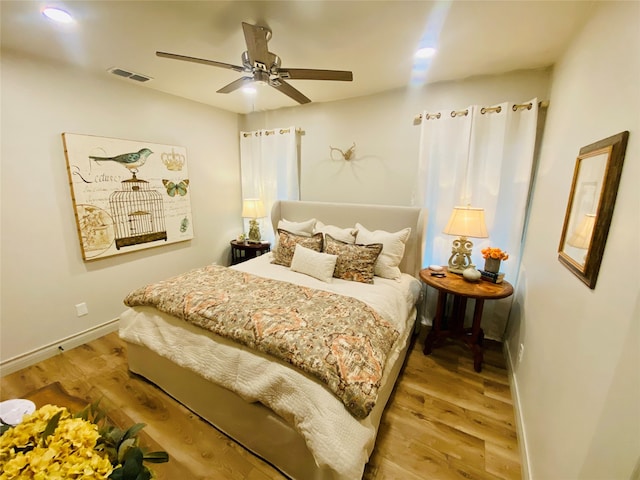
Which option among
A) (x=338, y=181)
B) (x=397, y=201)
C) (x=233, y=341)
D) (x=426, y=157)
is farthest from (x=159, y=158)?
(x=426, y=157)

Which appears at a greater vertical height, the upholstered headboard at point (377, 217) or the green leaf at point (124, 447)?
the upholstered headboard at point (377, 217)

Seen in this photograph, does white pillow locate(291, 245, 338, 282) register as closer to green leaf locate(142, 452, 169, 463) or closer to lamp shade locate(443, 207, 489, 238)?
lamp shade locate(443, 207, 489, 238)

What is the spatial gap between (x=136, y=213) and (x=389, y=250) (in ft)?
8.57

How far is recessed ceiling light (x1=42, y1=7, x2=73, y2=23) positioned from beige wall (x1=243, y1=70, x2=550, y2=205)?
84.7 inches

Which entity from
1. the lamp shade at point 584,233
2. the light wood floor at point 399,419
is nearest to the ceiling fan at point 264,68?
the lamp shade at point 584,233

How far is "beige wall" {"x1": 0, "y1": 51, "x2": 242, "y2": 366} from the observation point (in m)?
2.05

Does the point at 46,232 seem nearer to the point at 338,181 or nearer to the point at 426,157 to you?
the point at 338,181

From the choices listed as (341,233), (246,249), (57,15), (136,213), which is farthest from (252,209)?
(57,15)

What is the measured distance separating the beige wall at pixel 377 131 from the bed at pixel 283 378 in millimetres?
624

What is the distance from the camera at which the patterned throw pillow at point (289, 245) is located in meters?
2.67

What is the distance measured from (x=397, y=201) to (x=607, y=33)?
6.01ft

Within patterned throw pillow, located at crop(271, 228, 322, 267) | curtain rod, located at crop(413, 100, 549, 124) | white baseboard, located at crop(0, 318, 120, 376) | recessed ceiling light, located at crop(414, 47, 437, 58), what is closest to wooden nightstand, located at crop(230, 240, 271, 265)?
patterned throw pillow, located at crop(271, 228, 322, 267)

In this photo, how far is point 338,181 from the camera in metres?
3.23

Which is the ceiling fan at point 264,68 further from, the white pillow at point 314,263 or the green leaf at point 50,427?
the green leaf at point 50,427
